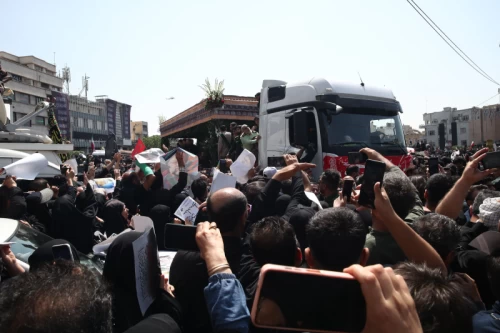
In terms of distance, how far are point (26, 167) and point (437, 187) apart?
461 centimetres

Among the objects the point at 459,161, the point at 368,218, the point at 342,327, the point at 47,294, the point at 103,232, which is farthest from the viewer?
the point at 459,161

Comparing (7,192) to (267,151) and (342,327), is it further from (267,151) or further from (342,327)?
(267,151)

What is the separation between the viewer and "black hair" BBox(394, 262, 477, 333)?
1.42m

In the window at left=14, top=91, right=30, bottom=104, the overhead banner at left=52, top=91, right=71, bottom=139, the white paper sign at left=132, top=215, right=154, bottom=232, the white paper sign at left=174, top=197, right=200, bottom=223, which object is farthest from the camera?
the window at left=14, top=91, right=30, bottom=104

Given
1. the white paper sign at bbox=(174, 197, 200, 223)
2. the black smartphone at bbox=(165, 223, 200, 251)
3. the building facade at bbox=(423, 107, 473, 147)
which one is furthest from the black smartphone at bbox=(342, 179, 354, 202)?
the building facade at bbox=(423, 107, 473, 147)

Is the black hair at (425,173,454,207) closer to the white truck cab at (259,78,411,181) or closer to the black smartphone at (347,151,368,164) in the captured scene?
the black smartphone at (347,151,368,164)

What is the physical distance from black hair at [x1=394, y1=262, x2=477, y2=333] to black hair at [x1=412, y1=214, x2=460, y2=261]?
96 cm

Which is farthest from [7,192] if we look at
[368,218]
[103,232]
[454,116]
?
[454,116]

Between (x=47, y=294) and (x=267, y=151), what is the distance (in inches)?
314

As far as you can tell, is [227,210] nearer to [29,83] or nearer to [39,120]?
[39,120]

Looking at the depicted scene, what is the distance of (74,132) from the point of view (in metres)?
84.4

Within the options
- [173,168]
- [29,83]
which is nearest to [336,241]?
[173,168]

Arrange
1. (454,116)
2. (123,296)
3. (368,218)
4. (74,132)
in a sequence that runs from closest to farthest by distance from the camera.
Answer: (123,296) < (368,218) < (454,116) < (74,132)

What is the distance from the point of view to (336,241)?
1947mm
